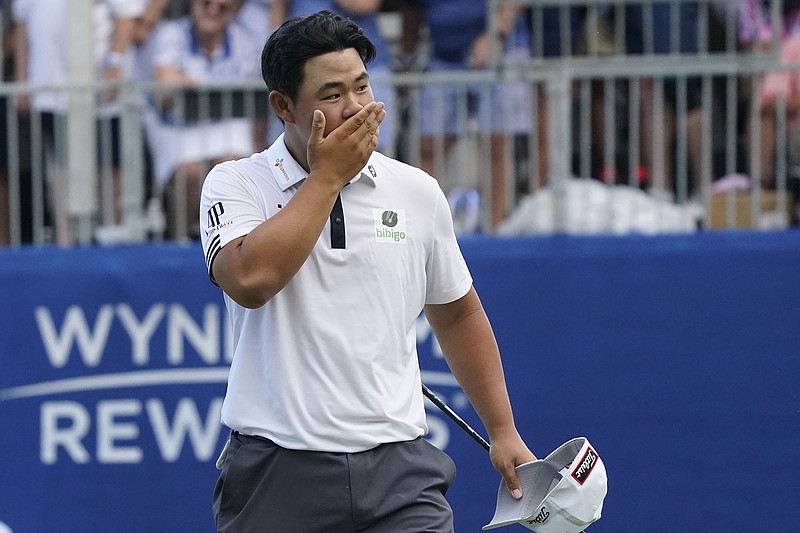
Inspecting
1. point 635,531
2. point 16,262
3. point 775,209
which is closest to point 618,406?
point 635,531

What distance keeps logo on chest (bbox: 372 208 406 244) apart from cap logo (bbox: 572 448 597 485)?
74cm

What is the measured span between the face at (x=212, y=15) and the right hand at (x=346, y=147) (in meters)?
3.73

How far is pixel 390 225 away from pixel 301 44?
1.67 feet

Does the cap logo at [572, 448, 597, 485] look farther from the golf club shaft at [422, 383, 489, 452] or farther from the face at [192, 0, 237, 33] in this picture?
the face at [192, 0, 237, 33]

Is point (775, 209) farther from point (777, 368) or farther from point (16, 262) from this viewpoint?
point (16, 262)

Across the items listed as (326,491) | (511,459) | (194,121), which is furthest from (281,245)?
(194,121)

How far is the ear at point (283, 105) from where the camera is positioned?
3.49 metres

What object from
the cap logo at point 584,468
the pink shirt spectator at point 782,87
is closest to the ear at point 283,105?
the cap logo at point 584,468

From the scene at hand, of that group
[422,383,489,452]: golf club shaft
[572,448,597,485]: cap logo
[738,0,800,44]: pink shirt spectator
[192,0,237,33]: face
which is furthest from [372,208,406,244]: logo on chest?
[192,0,237,33]: face

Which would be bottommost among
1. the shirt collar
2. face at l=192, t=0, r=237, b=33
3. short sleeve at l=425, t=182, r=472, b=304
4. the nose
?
short sleeve at l=425, t=182, r=472, b=304

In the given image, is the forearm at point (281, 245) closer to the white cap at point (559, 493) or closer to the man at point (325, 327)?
the man at point (325, 327)

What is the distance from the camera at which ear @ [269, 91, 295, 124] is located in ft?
11.4

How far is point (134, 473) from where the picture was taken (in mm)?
6297

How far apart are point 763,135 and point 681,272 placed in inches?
28.0
